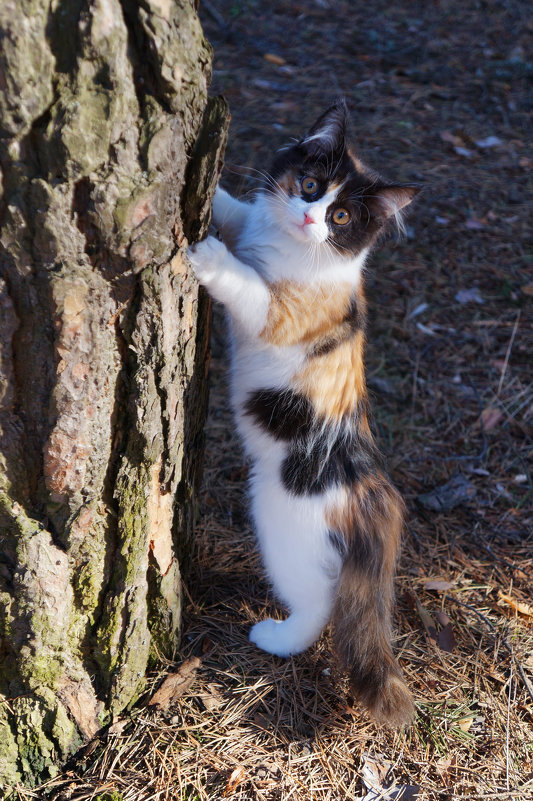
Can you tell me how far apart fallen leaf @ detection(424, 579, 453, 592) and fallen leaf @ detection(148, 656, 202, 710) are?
0.95m

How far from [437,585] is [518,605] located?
0.31 m

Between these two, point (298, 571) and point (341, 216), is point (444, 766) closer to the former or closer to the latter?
point (298, 571)

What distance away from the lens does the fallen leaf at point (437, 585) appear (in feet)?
7.85

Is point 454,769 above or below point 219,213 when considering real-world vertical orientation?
below

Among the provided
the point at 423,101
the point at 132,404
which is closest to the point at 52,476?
the point at 132,404

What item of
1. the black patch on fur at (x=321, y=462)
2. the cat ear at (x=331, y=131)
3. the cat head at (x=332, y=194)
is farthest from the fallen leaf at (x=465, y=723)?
the cat ear at (x=331, y=131)

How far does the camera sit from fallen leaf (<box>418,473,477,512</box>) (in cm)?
274

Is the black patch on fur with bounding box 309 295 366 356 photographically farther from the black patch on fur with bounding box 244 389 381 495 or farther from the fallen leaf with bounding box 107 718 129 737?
the fallen leaf with bounding box 107 718 129 737

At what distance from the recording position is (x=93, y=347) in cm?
135

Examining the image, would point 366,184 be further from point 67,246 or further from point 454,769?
point 454,769

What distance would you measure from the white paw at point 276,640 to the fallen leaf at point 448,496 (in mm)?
959

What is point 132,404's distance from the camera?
1491 mm

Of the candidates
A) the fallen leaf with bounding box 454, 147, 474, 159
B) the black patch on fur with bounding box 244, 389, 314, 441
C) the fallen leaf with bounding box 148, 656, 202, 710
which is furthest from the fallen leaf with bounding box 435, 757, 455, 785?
the fallen leaf with bounding box 454, 147, 474, 159

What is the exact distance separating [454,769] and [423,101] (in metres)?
5.21
